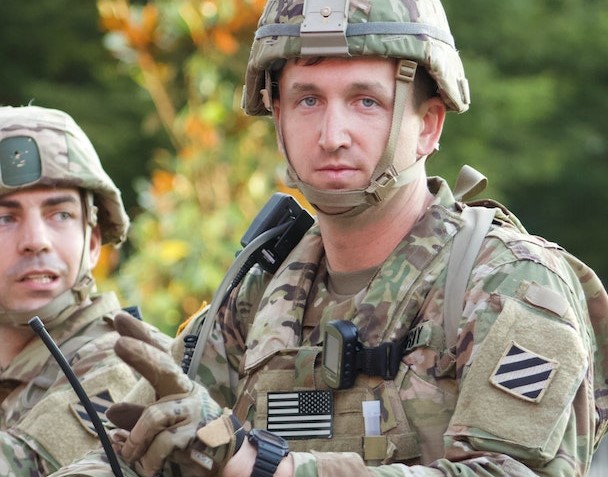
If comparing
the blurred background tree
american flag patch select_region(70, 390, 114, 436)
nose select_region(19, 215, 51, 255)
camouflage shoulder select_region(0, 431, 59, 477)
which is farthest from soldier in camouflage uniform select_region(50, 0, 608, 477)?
the blurred background tree

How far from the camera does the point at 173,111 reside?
1370cm

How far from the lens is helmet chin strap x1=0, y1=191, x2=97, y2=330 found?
22.5ft

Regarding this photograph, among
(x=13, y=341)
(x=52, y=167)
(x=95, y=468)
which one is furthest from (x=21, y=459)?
(x=95, y=468)

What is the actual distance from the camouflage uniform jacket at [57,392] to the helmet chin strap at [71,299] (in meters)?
0.04

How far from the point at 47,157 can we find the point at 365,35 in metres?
2.18

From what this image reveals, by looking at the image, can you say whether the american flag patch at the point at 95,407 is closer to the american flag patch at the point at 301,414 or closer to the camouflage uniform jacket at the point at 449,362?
the camouflage uniform jacket at the point at 449,362

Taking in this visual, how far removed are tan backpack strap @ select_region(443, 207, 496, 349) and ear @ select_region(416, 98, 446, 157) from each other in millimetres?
266

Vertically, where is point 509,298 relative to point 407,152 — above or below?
below

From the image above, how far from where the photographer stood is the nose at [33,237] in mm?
6695

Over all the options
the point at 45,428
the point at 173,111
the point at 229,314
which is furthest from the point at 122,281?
the point at 229,314

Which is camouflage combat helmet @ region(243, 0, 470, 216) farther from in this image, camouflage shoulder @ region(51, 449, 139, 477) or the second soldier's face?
camouflage shoulder @ region(51, 449, 139, 477)

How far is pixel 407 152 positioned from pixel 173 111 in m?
8.69

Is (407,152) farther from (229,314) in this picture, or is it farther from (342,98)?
(229,314)

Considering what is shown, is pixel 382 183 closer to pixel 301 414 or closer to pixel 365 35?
pixel 365 35
